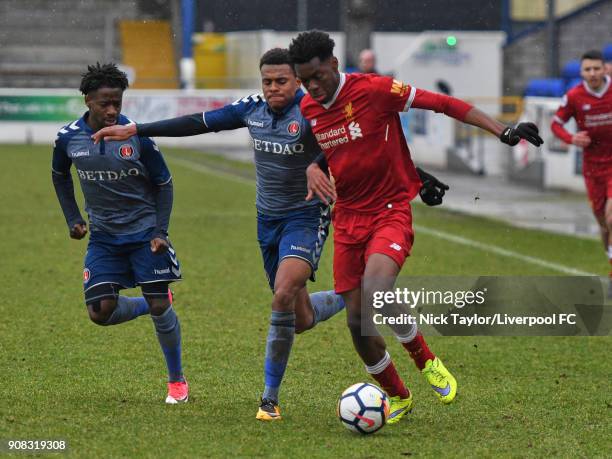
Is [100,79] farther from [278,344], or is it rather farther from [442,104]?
[442,104]

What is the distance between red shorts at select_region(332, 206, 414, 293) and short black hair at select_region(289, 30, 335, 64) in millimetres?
874

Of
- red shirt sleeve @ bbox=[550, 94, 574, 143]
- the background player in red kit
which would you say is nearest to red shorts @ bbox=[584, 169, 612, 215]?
the background player in red kit

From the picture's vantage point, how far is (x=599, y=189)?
1128 centimetres

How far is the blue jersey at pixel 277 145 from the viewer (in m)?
6.84

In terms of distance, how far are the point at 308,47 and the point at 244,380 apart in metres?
2.21

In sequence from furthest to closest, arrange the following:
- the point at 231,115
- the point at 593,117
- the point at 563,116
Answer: the point at 563,116, the point at 593,117, the point at 231,115

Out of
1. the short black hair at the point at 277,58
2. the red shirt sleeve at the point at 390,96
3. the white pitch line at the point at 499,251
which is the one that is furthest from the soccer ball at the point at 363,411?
the white pitch line at the point at 499,251

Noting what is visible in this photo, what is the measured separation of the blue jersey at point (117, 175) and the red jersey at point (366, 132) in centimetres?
97

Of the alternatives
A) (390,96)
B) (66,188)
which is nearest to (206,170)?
(66,188)

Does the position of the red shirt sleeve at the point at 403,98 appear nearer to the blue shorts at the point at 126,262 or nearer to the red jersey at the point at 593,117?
the blue shorts at the point at 126,262

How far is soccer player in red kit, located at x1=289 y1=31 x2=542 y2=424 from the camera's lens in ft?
21.3

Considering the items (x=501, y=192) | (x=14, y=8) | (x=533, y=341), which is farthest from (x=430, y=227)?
(x=14, y=8)

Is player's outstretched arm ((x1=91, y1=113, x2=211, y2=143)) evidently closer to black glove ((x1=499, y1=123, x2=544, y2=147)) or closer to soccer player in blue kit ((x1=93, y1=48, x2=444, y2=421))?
soccer player in blue kit ((x1=93, y1=48, x2=444, y2=421))

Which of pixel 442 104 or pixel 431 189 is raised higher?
pixel 442 104
